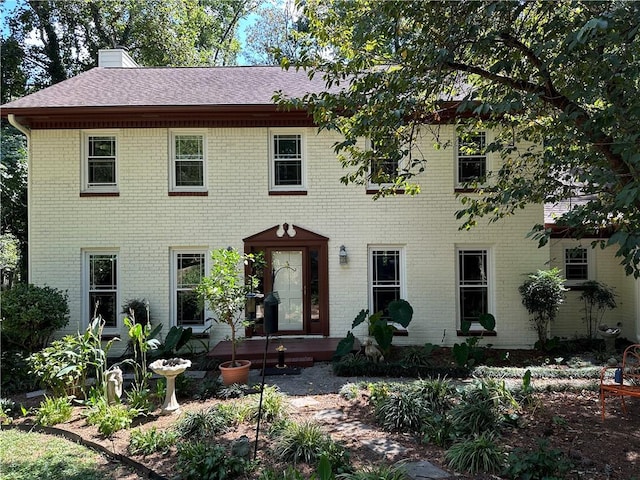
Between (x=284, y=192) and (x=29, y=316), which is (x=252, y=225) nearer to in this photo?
(x=284, y=192)

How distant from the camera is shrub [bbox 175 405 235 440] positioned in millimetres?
4935

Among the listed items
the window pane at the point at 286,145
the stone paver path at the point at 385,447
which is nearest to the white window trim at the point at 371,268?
the window pane at the point at 286,145

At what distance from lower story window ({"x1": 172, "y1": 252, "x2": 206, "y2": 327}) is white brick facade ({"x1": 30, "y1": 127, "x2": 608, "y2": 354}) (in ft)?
0.82

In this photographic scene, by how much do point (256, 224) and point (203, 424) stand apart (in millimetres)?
5415

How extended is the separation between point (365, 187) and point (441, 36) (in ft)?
14.8

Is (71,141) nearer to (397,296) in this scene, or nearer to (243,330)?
(243,330)

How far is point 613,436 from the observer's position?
4793 mm

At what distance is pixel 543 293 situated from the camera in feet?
29.7

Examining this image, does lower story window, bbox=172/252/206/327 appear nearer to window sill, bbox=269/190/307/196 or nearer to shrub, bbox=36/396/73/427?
window sill, bbox=269/190/307/196

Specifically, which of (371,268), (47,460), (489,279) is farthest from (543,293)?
(47,460)

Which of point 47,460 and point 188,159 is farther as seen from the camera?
point 188,159

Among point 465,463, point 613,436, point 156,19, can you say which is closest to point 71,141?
point 465,463

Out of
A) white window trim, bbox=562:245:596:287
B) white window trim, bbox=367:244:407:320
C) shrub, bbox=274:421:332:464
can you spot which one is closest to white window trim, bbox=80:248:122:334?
white window trim, bbox=367:244:407:320

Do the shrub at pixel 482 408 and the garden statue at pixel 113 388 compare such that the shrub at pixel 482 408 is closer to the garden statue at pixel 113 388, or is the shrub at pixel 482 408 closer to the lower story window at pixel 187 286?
the garden statue at pixel 113 388
